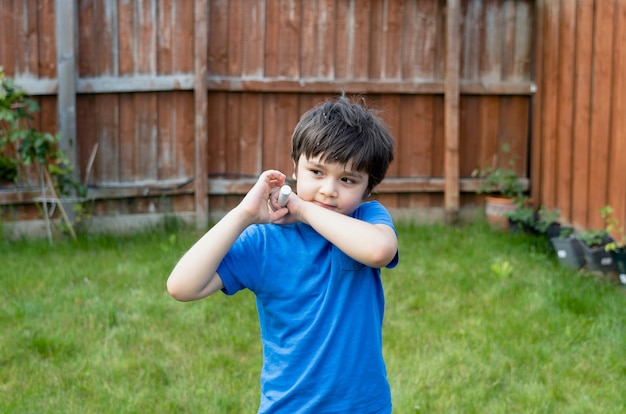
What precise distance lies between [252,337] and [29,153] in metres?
2.73

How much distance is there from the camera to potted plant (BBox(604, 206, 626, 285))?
516 centimetres

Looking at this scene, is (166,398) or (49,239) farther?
(49,239)

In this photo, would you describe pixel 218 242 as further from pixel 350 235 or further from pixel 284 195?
pixel 350 235

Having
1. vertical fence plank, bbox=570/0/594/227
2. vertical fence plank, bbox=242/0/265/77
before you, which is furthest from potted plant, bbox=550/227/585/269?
vertical fence plank, bbox=242/0/265/77

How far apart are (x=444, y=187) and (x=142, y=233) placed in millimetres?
2566

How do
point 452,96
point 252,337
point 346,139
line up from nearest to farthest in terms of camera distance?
point 346,139 → point 252,337 → point 452,96

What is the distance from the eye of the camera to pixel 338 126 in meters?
2.08

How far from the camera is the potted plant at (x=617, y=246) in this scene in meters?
5.16

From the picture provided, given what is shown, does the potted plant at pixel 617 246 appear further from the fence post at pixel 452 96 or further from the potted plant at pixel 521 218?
the fence post at pixel 452 96

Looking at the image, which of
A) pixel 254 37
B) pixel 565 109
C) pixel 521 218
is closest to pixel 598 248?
pixel 521 218

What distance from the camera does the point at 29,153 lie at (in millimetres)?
6129

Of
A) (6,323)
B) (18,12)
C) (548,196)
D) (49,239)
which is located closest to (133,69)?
(18,12)

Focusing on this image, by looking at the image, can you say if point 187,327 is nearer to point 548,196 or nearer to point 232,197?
point 232,197

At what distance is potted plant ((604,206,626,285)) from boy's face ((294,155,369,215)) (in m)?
3.57
